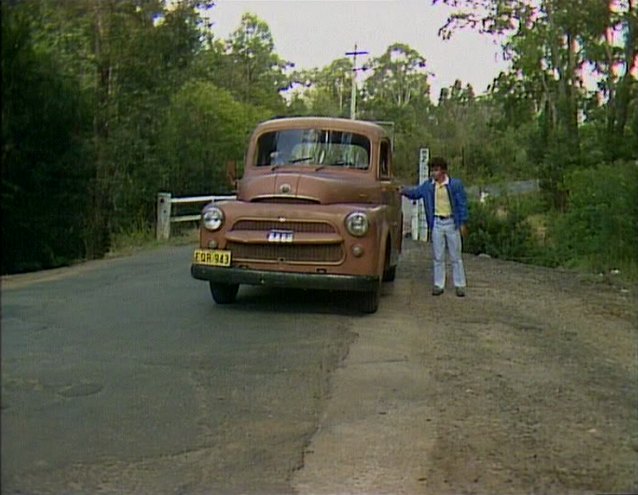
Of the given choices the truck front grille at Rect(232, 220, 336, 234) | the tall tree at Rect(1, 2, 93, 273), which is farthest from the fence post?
the tall tree at Rect(1, 2, 93, 273)

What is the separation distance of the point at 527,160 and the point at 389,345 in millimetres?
29967

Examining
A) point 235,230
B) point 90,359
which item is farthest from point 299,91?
point 90,359

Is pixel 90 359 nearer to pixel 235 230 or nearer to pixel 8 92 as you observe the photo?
pixel 235 230

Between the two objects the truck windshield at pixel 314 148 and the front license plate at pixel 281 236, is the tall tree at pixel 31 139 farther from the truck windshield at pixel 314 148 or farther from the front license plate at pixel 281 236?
the truck windshield at pixel 314 148

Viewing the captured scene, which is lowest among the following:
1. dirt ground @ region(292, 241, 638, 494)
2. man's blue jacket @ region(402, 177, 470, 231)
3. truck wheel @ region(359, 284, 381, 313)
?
dirt ground @ region(292, 241, 638, 494)

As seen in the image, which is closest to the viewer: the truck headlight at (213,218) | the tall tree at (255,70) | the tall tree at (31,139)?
the tall tree at (31,139)

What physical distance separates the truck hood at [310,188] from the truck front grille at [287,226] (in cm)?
50

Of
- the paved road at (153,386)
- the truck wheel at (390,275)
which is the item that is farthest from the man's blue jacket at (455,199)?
the paved road at (153,386)

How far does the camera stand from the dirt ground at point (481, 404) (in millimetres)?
5355

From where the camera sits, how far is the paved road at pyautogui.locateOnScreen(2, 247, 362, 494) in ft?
15.4

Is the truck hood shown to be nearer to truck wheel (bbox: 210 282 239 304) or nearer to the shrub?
truck wheel (bbox: 210 282 239 304)

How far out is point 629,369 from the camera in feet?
27.5

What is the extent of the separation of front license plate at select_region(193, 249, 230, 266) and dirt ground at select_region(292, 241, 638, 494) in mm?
1496

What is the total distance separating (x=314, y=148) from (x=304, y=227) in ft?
5.76
